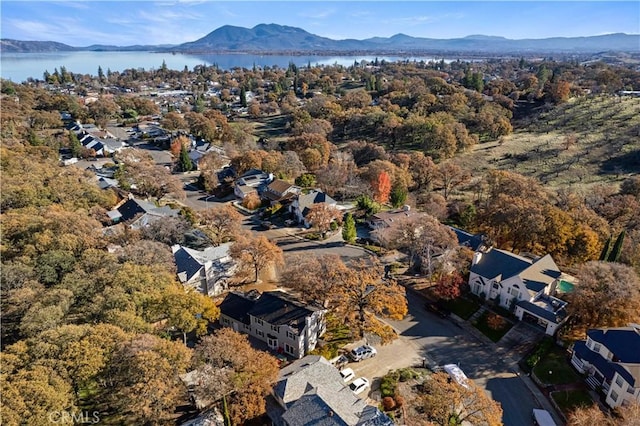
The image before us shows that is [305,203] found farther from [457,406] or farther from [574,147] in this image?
[574,147]

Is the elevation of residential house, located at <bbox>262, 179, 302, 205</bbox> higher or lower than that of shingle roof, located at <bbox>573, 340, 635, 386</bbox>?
higher

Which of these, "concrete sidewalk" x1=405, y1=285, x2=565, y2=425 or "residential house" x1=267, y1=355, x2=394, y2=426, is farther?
"concrete sidewalk" x1=405, y1=285, x2=565, y2=425

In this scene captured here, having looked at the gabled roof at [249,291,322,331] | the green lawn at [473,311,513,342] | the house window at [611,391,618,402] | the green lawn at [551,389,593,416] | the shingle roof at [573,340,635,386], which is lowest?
the green lawn at [551,389,593,416]

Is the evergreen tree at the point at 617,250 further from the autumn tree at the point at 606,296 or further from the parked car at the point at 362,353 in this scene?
the parked car at the point at 362,353

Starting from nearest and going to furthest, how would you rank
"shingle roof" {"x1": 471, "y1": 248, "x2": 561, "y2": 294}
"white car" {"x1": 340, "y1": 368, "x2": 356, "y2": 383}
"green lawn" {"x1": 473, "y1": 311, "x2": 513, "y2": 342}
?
"white car" {"x1": 340, "y1": 368, "x2": 356, "y2": 383}, "green lawn" {"x1": 473, "y1": 311, "x2": 513, "y2": 342}, "shingle roof" {"x1": 471, "y1": 248, "x2": 561, "y2": 294}

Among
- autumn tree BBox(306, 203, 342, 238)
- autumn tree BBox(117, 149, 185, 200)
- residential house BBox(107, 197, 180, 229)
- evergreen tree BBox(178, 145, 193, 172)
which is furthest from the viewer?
evergreen tree BBox(178, 145, 193, 172)

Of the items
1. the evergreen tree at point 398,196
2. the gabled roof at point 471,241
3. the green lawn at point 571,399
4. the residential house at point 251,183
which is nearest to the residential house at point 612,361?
the green lawn at point 571,399

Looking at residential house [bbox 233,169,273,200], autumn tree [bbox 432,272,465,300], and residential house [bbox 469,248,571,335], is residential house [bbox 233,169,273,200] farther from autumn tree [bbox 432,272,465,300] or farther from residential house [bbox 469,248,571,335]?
residential house [bbox 469,248,571,335]

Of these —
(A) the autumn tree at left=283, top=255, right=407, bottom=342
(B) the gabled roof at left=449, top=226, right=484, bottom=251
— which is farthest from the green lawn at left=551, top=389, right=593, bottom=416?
(B) the gabled roof at left=449, top=226, right=484, bottom=251
